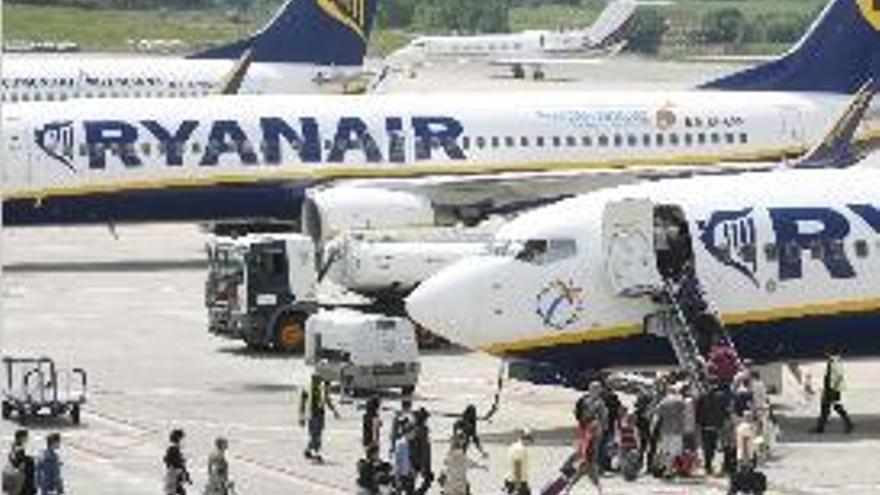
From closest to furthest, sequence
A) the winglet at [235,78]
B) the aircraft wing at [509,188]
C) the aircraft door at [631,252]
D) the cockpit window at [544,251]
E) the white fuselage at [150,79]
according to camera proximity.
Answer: the aircraft door at [631,252] → the cockpit window at [544,251] → the aircraft wing at [509,188] → the winglet at [235,78] → the white fuselage at [150,79]

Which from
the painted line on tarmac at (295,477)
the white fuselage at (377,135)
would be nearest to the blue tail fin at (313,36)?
the white fuselage at (377,135)

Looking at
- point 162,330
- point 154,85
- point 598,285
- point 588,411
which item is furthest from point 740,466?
point 154,85

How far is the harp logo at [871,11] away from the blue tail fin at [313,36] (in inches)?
1142

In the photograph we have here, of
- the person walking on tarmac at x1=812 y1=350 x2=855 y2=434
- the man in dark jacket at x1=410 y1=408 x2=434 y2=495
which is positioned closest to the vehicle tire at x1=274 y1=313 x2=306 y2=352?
the person walking on tarmac at x1=812 y1=350 x2=855 y2=434

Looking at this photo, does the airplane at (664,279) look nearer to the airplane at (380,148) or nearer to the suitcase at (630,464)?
the suitcase at (630,464)

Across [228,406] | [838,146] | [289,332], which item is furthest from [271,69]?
[228,406]

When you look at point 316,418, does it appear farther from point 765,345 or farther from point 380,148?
point 380,148

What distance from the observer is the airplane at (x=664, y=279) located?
1828 inches

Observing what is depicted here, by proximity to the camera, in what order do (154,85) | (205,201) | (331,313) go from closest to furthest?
1. (331,313)
2. (205,201)
3. (154,85)

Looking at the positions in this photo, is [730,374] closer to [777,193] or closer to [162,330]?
[777,193]

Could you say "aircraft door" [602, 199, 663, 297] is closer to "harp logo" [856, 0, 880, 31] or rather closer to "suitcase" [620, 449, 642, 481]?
"suitcase" [620, 449, 642, 481]

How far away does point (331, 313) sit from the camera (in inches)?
2108

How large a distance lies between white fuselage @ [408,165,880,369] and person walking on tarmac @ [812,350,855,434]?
0.32 metres

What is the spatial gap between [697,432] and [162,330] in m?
19.9
